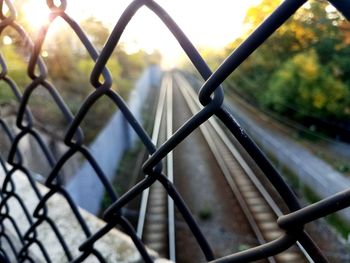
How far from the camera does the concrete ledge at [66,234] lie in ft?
3.42

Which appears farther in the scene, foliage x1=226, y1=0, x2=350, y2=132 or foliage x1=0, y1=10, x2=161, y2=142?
foliage x1=226, y1=0, x2=350, y2=132

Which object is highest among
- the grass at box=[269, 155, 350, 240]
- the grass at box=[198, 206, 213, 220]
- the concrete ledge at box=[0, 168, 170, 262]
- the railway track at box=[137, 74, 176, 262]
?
the concrete ledge at box=[0, 168, 170, 262]

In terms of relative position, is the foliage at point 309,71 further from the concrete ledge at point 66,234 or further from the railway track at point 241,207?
the concrete ledge at point 66,234

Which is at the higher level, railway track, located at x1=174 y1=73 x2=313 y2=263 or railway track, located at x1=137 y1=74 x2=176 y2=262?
railway track, located at x1=137 y1=74 x2=176 y2=262

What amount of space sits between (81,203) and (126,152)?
5835mm

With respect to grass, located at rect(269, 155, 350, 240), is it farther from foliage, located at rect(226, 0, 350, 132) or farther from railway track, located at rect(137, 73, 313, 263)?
foliage, located at rect(226, 0, 350, 132)

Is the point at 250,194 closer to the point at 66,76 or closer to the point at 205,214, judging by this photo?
the point at 205,214

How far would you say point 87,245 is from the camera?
784 millimetres

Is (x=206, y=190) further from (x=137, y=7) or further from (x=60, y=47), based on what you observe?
(x=137, y=7)

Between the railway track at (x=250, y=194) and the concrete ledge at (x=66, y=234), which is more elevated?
the concrete ledge at (x=66, y=234)

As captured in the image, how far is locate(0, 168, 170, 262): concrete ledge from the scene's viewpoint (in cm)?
104

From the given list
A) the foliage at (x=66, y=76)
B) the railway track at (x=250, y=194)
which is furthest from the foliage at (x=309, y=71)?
the foliage at (x=66, y=76)

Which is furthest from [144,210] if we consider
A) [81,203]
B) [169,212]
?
[81,203]

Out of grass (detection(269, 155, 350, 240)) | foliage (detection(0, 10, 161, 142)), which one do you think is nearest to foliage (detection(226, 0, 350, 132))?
grass (detection(269, 155, 350, 240))
